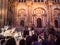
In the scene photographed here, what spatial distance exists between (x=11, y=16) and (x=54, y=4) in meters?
7.34

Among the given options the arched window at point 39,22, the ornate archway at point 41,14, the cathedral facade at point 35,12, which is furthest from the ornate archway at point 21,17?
the arched window at point 39,22

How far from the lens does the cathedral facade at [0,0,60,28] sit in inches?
1291

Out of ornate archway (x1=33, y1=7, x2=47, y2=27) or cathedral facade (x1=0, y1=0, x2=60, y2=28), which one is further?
ornate archway (x1=33, y1=7, x2=47, y2=27)

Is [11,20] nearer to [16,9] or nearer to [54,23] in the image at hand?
[16,9]

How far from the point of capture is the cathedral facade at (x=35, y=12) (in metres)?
32.8

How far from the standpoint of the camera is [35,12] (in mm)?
33344

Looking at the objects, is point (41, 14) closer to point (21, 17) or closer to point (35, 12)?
point (35, 12)

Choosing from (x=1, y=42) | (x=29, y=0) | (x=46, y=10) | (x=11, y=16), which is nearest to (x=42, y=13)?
(x=46, y=10)

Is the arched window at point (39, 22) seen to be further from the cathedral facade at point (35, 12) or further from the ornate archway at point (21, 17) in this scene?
the ornate archway at point (21, 17)

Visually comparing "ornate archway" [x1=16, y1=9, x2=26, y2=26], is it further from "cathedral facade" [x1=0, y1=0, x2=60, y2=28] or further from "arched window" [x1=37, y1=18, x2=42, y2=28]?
"arched window" [x1=37, y1=18, x2=42, y2=28]

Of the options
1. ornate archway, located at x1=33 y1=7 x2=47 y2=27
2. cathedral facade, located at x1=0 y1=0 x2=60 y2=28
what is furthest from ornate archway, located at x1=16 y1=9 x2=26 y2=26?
ornate archway, located at x1=33 y1=7 x2=47 y2=27

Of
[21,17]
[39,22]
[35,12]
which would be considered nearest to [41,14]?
[35,12]

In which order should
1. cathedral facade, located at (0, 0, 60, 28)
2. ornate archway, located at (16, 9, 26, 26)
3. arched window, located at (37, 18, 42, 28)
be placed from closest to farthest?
1. cathedral facade, located at (0, 0, 60, 28)
2. ornate archway, located at (16, 9, 26, 26)
3. arched window, located at (37, 18, 42, 28)

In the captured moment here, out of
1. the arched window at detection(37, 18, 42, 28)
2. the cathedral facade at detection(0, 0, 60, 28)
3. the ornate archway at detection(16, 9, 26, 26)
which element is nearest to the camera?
the cathedral facade at detection(0, 0, 60, 28)
